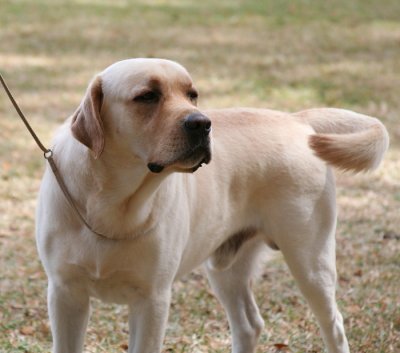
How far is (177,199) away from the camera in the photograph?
13.1ft

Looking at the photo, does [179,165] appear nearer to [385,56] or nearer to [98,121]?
[98,121]

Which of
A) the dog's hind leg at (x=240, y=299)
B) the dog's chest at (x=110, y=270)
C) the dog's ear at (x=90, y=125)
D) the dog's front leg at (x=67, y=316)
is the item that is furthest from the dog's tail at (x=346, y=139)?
the dog's front leg at (x=67, y=316)

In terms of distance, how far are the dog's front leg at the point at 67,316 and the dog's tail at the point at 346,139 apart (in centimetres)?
127

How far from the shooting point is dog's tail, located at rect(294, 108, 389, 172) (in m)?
4.32

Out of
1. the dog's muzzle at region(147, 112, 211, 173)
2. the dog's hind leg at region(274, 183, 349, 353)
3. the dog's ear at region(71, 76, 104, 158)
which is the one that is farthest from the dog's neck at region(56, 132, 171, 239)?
the dog's hind leg at region(274, 183, 349, 353)

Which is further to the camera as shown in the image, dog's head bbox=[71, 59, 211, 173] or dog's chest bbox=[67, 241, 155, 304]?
dog's chest bbox=[67, 241, 155, 304]

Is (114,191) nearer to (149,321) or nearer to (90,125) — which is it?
(90,125)

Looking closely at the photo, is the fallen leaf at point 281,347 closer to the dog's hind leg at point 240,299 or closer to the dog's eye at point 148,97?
the dog's hind leg at point 240,299

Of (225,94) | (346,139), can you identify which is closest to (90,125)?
(346,139)

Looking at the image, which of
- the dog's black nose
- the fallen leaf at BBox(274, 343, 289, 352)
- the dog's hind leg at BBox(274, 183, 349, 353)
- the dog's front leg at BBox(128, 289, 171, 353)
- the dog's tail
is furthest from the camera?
the fallen leaf at BBox(274, 343, 289, 352)

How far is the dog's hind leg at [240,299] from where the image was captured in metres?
4.89

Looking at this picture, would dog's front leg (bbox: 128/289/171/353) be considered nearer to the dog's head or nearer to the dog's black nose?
the dog's head

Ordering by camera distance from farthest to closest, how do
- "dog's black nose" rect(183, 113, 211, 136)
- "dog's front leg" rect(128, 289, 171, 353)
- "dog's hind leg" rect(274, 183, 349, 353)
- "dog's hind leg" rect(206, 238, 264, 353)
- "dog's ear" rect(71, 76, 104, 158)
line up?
1. "dog's hind leg" rect(206, 238, 264, 353)
2. "dog's hind leg" rect(274, 183, 349, 353)
3. "dog's front leg" rect(128, 289, 171, 353)
4. "dog's ear" rect(71, 76, 104, 158)
5. "dog's black nose" rect(183, 113, 211, 136)

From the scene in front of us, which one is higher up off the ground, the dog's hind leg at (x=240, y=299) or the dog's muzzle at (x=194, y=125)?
the dog's muzzle at (x=194, y=125)
